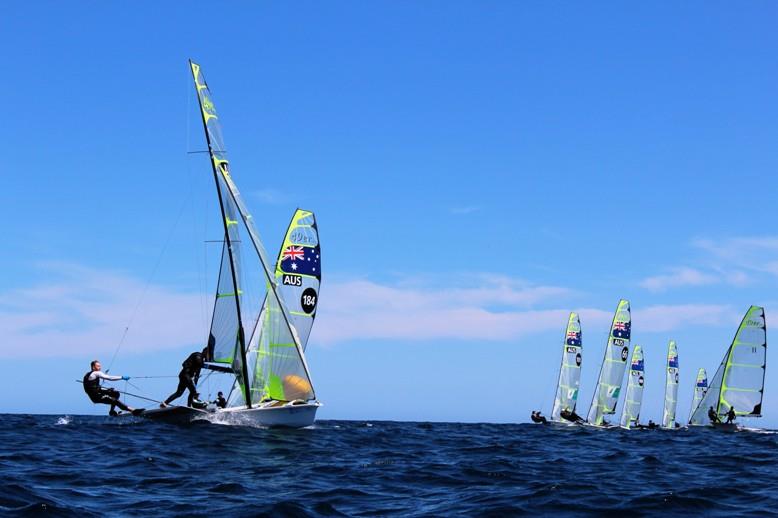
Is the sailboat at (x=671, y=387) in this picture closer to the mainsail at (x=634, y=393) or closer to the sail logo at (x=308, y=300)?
the mainsail at (x=634, y=393)

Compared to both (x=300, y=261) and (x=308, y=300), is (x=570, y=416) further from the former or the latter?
(x=300, y=261)

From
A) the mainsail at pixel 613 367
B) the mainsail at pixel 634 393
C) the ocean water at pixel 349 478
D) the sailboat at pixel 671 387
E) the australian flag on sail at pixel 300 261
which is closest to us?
the ocean water at pixel 349 478

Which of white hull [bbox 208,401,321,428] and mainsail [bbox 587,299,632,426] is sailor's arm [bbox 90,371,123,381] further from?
mainsail [bbox 587,299,632,426]

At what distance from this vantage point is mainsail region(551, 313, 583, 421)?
224 ft

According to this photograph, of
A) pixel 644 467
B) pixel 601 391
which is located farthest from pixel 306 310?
pixel 601 391

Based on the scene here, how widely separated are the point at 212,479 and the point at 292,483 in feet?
5.05

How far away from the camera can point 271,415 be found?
1218 inches

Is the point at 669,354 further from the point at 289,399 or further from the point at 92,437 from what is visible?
the point at 92,437

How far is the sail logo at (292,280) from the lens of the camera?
36781 millimetres

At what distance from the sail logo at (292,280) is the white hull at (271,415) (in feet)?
21.7

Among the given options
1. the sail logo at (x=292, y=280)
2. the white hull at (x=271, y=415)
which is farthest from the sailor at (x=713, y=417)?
the white hull at (x=271, y=415)

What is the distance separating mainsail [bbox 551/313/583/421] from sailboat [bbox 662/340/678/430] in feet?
83.3

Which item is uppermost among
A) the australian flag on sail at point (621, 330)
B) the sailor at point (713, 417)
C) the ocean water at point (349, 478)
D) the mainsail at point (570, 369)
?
the australian flag on sail at point (621, 330)

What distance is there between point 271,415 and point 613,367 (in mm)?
45386
